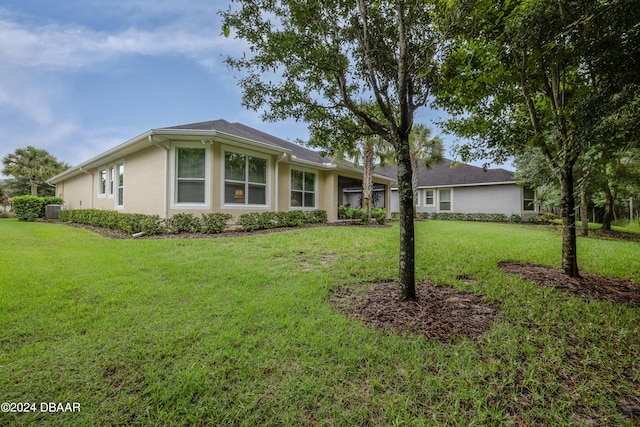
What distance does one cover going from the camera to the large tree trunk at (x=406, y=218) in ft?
11.6

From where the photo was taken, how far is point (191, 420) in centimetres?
177

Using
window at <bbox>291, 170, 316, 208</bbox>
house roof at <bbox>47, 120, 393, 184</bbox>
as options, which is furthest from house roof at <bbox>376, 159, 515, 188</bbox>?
house roof at <bbox>47, 120, 393, 184</bbox>

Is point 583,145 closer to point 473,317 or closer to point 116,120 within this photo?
point 473,317

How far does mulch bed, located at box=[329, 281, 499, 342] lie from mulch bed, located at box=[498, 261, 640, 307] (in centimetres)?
162

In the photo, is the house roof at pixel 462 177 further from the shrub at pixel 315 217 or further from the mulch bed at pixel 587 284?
the mulch bed at pixel 587 284

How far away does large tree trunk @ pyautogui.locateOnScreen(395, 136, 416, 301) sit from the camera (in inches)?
139

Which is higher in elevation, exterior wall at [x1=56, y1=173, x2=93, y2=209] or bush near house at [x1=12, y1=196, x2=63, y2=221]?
exterior wall at [x1=56, y1=173, x2=93, y2=209]

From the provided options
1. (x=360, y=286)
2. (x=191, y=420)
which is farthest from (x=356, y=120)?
(x=191, y=420)

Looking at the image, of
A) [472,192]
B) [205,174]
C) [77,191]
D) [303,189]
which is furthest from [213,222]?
[472,192]

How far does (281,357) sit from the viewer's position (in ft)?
7.89

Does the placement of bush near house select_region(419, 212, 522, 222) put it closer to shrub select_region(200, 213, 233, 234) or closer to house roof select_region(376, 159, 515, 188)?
house roof select_region(376, 159, 515, 188)

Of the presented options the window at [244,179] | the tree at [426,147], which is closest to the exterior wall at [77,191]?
the window at [244,179]

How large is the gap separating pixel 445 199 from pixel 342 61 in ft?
75.3

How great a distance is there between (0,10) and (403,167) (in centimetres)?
1357
